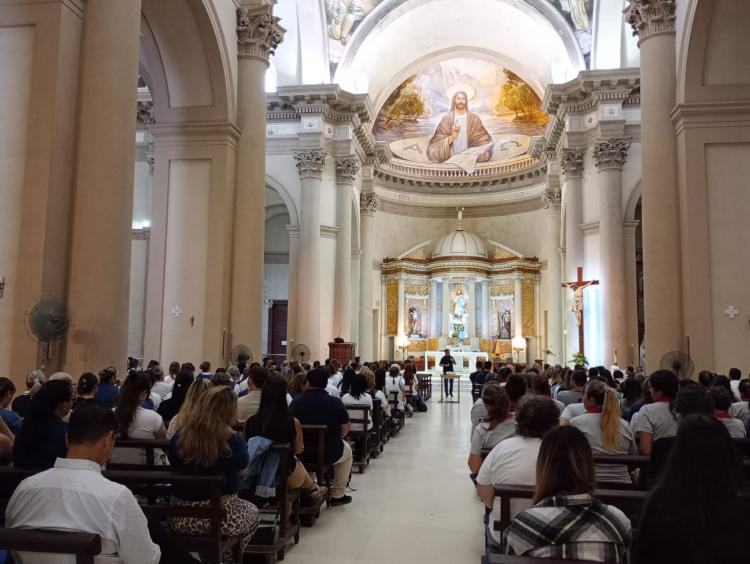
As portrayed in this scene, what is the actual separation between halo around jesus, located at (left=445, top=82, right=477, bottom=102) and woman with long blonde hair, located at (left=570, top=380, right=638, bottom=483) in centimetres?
2713

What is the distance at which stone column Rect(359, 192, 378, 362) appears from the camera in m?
26.2

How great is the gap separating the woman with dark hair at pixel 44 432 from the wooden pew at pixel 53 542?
1.31 metres

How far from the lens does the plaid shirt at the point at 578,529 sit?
2.61 m

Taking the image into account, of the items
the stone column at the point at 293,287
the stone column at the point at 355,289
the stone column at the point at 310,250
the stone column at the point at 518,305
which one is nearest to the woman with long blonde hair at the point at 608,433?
the stone column at the point at 310,250

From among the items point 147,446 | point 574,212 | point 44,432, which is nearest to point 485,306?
point 574,212

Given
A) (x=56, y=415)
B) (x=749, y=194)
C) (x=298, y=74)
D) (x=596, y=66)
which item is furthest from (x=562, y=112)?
(x=56, y=415)

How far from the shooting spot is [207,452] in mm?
3982

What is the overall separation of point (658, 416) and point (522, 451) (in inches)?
72.0

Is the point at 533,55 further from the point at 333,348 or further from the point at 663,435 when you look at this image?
the point at 663,435

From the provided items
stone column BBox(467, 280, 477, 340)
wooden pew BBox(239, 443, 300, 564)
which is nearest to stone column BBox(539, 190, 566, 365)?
stone column BBox(467, 280, 477, 340)

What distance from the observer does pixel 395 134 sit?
3136cm

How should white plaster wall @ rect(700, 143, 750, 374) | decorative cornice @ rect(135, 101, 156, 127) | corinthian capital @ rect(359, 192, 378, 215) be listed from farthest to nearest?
corinthian capital @ rect(359, 192, 378, 215), decorative cornice @ rect(135, 101, 156, 127), white plaster wall @ rect(700, 143, 750, 374)

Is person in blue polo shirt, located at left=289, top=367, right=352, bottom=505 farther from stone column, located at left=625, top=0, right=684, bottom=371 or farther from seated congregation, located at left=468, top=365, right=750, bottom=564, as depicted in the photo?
stone column, located at left=625, top=0, right=684, bottom=371

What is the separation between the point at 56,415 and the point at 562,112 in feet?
63.3
